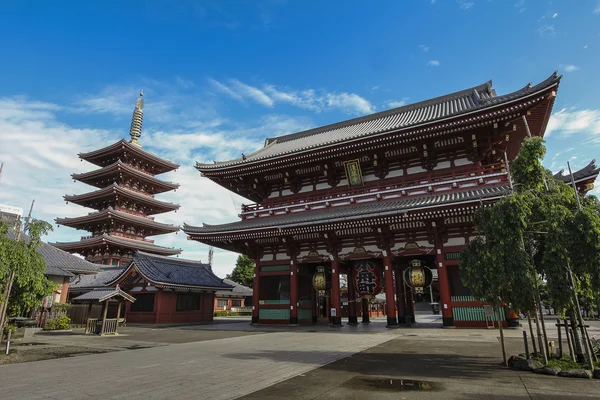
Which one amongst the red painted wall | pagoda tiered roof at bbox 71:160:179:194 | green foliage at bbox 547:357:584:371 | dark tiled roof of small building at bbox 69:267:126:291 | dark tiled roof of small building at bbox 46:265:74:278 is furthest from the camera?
pagoda tiered roof at bbox 71:160:179:194

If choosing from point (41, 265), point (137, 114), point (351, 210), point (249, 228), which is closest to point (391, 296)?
point (351, 210)

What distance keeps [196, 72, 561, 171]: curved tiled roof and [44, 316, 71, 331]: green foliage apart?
14.0 m

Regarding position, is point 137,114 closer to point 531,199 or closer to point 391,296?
point 391,296

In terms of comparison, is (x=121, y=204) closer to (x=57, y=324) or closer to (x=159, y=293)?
(x=159, y=293)

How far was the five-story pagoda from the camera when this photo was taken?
4256 centimetres

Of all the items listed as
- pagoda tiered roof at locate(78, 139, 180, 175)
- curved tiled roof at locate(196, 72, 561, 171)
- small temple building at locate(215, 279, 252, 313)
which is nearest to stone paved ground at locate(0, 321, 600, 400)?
curved tiled roof at locate(196, 72, 561, 171)

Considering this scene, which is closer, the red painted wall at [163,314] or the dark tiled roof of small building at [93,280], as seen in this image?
the red painted wall at [163,314]

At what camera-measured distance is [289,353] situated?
1042 centimetres

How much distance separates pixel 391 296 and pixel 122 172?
1535 inches

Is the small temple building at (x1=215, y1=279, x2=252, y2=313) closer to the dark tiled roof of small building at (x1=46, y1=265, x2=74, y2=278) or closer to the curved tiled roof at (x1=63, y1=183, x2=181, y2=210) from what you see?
the curved tiled roof at (x1=63, y1=183, x2=181, y2=210)

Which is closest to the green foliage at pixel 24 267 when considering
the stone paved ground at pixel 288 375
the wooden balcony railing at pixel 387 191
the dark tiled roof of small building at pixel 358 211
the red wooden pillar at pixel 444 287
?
the stone paved ground at pixel 288 375

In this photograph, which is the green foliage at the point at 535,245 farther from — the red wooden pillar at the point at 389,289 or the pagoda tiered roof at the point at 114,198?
the pagoda tiered roof at the point at 114,198

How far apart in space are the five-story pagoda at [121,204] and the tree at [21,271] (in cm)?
3284

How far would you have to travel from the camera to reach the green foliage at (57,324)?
22.3 m
